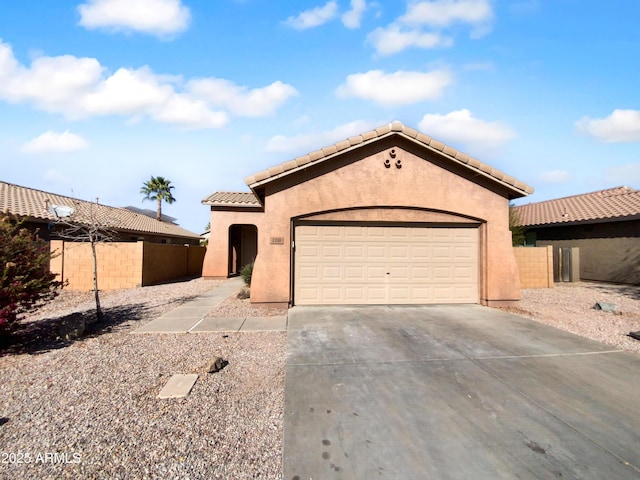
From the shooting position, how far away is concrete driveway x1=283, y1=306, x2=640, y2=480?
2936 mm

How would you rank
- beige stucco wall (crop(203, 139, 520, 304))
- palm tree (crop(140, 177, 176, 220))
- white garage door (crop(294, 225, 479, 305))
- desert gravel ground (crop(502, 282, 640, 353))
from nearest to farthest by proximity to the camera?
desert gravel ground (crop(502, 282, 640, 353)) < beige stucco wall (crop(203, 139, 520, 304)) < white garage door (crop(294, 225, 479, 305)) < palm tree (crop(140, 177, 176, 220))

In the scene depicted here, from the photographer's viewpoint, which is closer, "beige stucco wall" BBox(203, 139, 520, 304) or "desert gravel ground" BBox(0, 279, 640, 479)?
"desert gravel ground" BBox(0, 279, 640, 479)

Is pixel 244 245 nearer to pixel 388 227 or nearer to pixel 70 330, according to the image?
pixel 388 227

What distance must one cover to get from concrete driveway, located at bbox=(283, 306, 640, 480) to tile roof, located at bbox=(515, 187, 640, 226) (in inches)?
553

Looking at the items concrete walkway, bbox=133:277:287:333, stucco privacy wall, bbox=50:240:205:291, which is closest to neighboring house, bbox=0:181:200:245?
stucco privacy wall, bbox=50:240:205:291

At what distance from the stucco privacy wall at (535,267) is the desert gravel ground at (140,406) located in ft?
23.0

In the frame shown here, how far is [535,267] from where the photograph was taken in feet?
47.9

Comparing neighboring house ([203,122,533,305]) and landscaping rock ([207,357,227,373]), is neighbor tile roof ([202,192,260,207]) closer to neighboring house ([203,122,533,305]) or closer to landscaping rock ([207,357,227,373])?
neighboring house ([203,122,533,305])

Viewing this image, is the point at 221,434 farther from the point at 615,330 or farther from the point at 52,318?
the point at 615,330

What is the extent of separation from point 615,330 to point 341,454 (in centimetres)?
809

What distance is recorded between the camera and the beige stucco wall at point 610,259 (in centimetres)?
1534

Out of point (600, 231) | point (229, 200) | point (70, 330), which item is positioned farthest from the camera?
point (229, 200)

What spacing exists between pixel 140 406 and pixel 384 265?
7.36 metres
